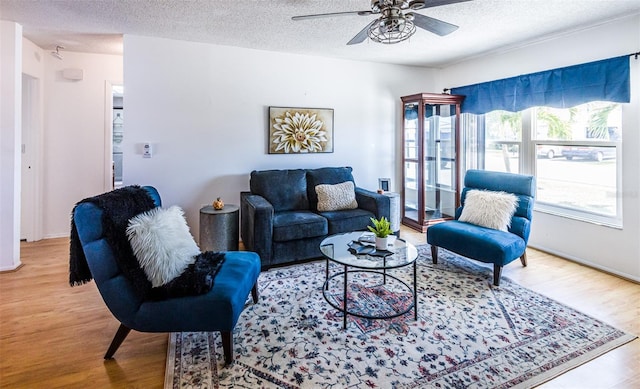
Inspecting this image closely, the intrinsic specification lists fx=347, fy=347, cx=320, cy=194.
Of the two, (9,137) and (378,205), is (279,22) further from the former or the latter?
(9,137)

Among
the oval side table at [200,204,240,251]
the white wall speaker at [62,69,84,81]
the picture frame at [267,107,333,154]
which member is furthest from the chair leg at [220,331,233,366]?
the white wall speaker at [62,69,84,81]

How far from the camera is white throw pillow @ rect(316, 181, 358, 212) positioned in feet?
13.1

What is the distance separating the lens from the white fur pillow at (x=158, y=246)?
6.30ft

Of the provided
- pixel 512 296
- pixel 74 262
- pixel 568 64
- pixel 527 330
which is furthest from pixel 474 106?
pixel 74 262

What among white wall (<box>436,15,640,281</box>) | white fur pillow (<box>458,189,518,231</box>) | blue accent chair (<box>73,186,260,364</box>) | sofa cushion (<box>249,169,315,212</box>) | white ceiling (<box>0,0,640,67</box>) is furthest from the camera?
sofa cushion (<box>249,169,315,212</box>)

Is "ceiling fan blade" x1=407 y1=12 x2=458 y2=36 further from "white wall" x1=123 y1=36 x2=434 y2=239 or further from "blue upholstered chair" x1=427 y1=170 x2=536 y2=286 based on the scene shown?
"white wall" x1=123 y1=36 x2=434 y2=239

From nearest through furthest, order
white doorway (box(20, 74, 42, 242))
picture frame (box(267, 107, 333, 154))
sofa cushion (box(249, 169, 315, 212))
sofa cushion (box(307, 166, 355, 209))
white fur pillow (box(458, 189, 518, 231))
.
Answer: white fur pillow (box(458, 189, 518, 231)) < sofa cushion (box(249, 169, 315, 212)) < sofa cushion (box(307, 166, 355, 209)) < white doorway (box(20, 74, 42, 242)) < picture frame (box(267, 107, 333, 154))

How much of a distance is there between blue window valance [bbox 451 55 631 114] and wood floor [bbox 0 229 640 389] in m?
1.68

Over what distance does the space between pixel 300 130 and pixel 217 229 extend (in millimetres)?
1741

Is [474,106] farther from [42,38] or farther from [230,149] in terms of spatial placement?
[42,38]

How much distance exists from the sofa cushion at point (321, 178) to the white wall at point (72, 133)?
284 cm

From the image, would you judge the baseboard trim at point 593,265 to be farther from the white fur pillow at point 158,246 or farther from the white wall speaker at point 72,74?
the white wall speaker at point 72,74

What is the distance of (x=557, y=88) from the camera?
367 cm

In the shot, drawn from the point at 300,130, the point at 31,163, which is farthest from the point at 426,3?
the point at 31,163
